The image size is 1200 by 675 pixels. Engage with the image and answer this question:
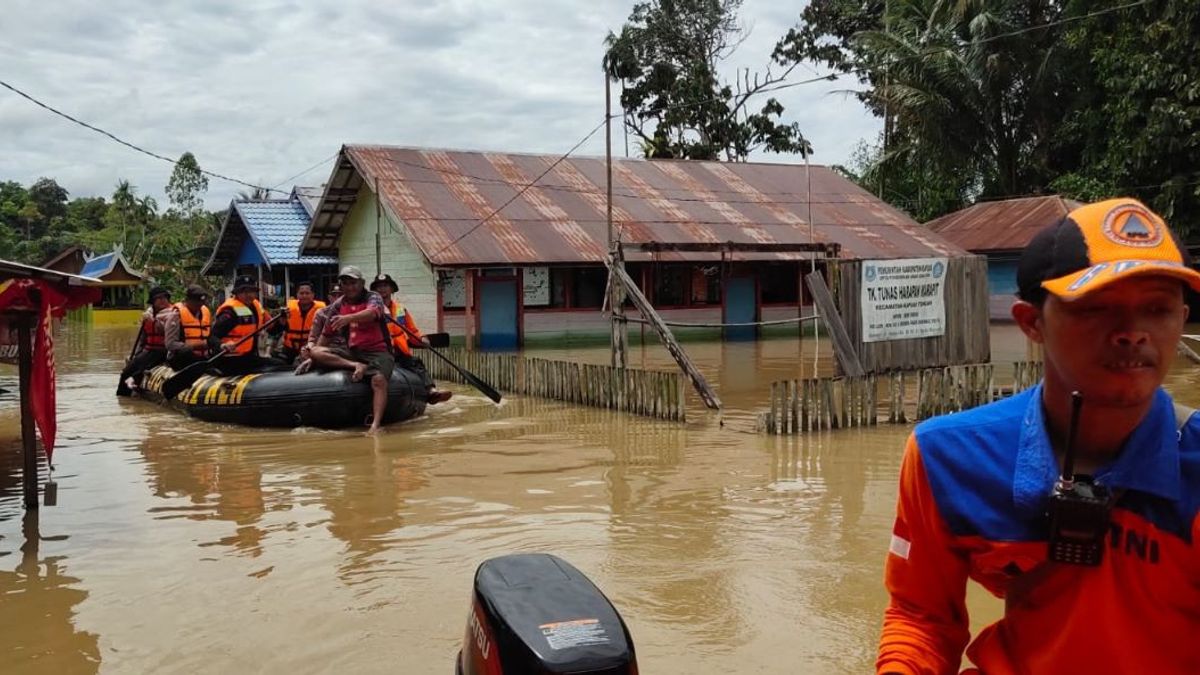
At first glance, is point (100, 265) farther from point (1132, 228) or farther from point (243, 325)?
point (1132, 228)

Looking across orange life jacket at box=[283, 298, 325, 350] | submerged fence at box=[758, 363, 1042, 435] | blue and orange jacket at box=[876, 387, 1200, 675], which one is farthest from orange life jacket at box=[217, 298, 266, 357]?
blue and orange jacket at box=[876, 387, 1200, 675]

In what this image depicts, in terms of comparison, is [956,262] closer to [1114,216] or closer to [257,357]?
[257,357]

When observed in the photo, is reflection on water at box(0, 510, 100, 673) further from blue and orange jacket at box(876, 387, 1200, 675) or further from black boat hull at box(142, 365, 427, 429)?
black boat hull at box(142, 365, 427, 429)

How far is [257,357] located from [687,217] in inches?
500

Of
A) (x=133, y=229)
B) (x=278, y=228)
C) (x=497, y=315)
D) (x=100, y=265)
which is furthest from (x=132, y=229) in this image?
(x=497, y=315)

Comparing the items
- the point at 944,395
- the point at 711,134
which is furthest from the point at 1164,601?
the point at 711,134

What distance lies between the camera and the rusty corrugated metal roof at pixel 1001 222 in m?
24.6

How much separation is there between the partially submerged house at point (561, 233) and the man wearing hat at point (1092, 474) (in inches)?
732

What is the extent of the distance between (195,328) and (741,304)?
14844 millimetres

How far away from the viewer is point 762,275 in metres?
25.9

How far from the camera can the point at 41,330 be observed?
7.25 meters

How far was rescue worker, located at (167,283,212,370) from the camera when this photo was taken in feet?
45.1

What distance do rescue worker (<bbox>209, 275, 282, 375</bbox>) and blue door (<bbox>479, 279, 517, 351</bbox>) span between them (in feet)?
28.8

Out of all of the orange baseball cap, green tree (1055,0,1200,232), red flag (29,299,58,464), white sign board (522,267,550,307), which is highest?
→ green tree (1055,0,1200,232)
